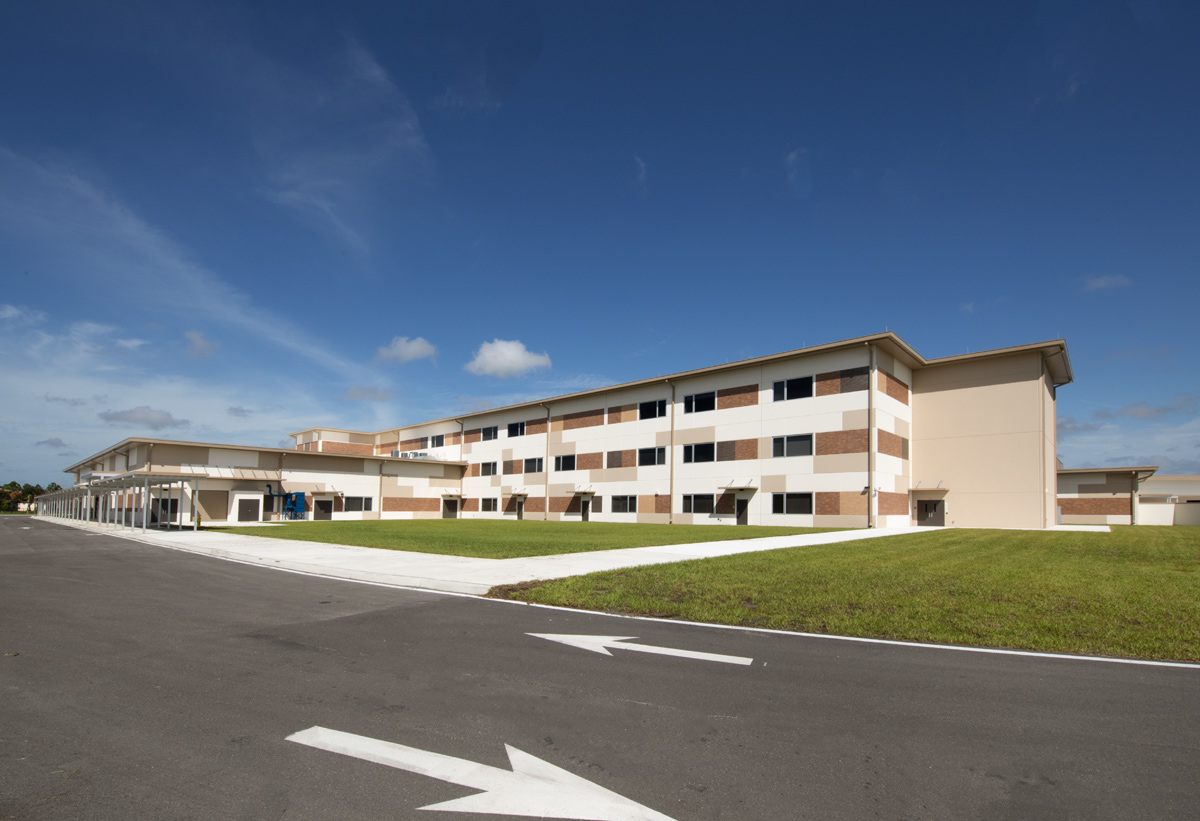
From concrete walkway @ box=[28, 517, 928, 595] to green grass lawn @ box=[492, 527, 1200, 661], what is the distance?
3.40 ft

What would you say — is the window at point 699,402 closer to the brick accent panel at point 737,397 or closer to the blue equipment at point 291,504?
the brick accent panel at point 737,397

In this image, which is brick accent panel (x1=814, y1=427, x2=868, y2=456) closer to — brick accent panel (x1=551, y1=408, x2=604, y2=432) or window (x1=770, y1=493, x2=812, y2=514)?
window (x1=770, y1=493, x2=812, y2=514)

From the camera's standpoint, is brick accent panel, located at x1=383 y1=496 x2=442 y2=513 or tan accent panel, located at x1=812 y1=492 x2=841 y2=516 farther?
brick accent panel, located at x1=383 y1=496 x2=442 y2=513

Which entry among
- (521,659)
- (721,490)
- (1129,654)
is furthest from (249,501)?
(1129,654)

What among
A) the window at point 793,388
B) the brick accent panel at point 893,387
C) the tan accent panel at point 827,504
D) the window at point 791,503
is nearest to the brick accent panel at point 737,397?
the window at point 793,388

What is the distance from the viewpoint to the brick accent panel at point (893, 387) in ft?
113

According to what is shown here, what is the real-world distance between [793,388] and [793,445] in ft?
10.3

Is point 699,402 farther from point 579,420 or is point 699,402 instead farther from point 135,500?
point 135,500

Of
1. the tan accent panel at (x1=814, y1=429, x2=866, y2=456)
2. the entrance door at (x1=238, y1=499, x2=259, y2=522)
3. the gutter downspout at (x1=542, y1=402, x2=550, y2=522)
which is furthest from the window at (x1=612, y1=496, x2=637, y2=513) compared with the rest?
the entrance door at (x1=238, y1=499, x2=259, y2=522)

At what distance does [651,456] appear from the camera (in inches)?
1716

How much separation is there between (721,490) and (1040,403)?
16808mm

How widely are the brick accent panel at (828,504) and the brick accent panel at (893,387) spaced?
6150 millimetres

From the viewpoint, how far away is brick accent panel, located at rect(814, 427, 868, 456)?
3322 centimetres

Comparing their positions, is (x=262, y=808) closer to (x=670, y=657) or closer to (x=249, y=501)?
(x=670, y=657)
